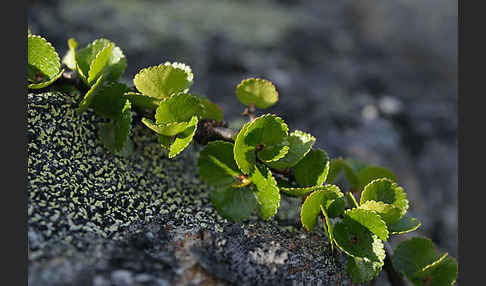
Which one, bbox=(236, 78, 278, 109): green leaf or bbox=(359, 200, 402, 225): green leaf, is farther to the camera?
bbox=(236, 78, 278, 109): green leaf

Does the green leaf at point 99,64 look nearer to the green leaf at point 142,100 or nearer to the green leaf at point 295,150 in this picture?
the green leaf at point 142,100

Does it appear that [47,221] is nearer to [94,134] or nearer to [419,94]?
[94,134]

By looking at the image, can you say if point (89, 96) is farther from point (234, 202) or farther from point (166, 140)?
point (234, 202)

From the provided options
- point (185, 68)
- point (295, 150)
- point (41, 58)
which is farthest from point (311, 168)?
point (41, 58)

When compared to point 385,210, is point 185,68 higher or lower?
higher

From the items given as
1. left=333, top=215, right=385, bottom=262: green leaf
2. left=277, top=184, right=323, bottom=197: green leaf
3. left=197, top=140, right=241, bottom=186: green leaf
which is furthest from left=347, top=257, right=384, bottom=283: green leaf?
left=197, top=140, right=241, bottom=186: green leaf

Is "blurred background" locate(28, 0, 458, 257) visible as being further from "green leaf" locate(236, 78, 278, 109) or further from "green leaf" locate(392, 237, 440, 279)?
"green leaf" locate(236, 78, 278, 109)

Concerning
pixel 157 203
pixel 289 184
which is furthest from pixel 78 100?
pixel 289 184
